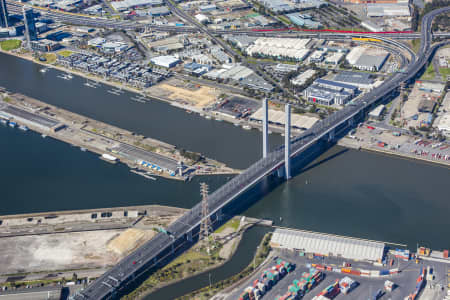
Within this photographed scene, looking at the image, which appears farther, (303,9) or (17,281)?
(303,9)

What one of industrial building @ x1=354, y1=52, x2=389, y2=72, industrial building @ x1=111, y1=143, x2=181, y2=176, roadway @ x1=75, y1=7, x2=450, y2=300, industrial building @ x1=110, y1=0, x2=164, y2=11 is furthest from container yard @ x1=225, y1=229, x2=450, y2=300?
industrial building @ x1=110, y1=0, x2=164, y2=11

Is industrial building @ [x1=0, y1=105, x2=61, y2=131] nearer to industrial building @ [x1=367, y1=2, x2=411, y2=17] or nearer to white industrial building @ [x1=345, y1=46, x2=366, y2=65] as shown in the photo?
white industrial building @ [x1=345, y1=46, x2=366, y2=65]

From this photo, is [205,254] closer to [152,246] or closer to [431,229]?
[152,246]

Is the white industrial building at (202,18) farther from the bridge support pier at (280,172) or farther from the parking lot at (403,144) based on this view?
the bridge support pier at (280,172)

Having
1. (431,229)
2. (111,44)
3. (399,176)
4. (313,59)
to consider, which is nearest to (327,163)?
(399,176)

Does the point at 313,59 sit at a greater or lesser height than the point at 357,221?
greater

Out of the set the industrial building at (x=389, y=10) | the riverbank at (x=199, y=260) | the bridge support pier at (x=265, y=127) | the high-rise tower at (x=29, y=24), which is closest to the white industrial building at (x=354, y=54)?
the industrial building at (x=389, y=10)

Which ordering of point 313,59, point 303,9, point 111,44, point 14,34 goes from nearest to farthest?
point 313,59
point 111,44
point 14,34
point 303,9
